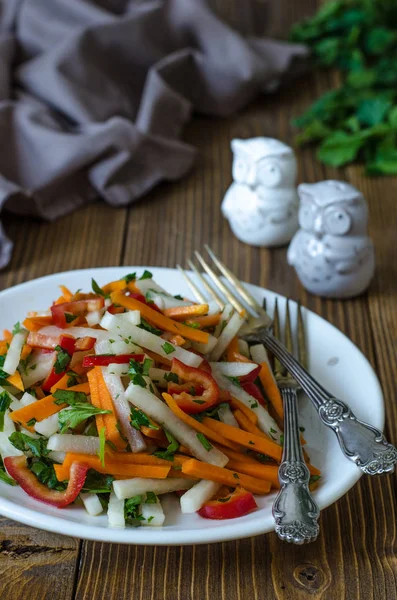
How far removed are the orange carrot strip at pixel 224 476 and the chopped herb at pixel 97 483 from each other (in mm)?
139

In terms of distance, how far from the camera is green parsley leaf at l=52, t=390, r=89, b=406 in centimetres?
145

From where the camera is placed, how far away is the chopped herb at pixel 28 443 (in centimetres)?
144

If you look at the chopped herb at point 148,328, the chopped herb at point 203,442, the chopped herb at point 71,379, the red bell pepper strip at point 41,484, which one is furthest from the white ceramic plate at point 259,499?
the chopped herb at point 148,328

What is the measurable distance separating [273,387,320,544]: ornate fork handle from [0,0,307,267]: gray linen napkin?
48.5 inches

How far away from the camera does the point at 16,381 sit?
4.94ft

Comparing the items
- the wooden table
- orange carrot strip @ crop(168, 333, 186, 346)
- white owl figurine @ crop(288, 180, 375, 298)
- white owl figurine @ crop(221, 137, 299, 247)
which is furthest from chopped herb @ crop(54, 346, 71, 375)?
white owl figurine @ crop(221, 137, 299, 247)

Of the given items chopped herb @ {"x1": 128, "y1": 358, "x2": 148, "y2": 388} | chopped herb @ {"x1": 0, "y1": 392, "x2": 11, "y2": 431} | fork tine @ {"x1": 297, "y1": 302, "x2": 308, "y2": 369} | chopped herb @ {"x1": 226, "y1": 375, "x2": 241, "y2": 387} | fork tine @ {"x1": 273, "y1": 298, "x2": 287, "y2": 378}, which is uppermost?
chopped herb @ {"x1": 128, "y1": 358, "x2": 148, "y2": 388}

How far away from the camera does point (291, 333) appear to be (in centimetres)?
185

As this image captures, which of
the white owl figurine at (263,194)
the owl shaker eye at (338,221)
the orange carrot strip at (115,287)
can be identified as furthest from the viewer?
the white owl figurine at (263,194)

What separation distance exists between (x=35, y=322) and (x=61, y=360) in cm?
14

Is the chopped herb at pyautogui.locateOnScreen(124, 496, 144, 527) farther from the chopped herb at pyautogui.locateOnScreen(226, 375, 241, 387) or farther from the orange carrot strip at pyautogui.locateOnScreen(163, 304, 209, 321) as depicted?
the orange carrot strip at pyautogui.locateOnScreen(163, 304, 209, 321)

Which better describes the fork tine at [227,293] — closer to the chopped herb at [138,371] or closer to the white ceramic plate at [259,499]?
the white ceramic plate at [259,499]

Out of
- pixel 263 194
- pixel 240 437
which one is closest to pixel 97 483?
pixel 240 437

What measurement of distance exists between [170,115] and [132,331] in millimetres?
1543
